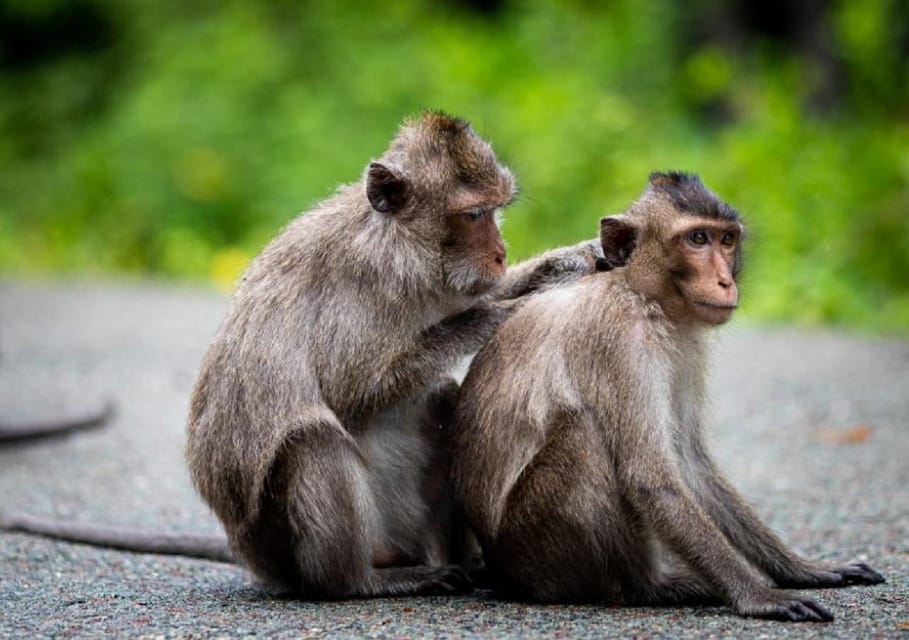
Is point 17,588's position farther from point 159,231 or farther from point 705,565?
point 159,231

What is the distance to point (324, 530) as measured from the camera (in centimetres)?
603

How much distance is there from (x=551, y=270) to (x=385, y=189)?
0.80m

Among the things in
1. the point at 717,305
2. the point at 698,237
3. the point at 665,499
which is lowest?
the point at 665,499

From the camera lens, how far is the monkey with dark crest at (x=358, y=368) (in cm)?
607

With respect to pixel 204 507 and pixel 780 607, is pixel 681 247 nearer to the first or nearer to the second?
pixel 780 607

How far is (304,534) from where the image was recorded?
19.8 ft

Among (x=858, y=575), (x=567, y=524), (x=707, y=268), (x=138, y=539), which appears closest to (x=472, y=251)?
(x=707, y=268)

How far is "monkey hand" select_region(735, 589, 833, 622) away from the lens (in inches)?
212

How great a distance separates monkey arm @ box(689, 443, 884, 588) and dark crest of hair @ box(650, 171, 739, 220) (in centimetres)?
98

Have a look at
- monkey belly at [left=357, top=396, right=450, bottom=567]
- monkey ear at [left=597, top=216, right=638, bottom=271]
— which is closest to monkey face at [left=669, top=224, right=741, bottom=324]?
monkey ear at [left=597, top=216, right=638, bottom=271]

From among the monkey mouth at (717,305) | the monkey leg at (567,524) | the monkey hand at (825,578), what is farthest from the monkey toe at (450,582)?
the monkey mouth at (717,305)

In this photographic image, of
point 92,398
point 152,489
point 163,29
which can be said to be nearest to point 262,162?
point 163,29

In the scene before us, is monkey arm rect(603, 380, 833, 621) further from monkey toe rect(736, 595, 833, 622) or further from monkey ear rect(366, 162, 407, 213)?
monkey ear rect(366, 162, 407, 213)

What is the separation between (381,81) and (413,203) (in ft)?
47.8
